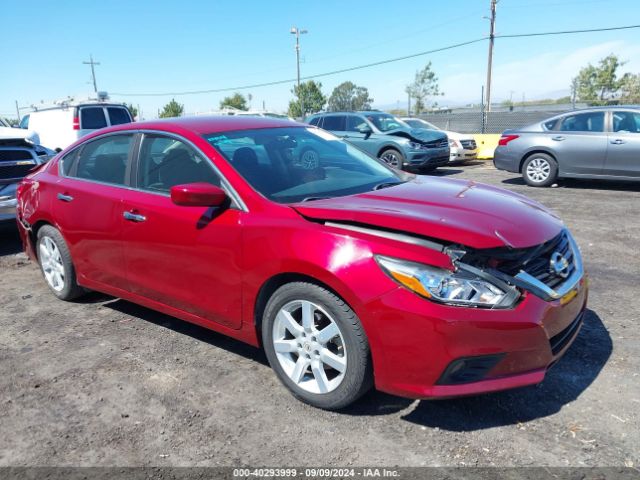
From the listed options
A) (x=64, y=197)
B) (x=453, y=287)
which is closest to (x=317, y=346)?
(x=453, y=287)

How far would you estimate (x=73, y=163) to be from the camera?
451cm

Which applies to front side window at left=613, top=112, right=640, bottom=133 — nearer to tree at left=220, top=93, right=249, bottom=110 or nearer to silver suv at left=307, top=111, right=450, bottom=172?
silver suv at left=307, top=111, right=450, bottom=172

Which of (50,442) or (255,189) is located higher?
(255,189)

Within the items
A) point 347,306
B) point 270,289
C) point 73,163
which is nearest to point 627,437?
point 347,306

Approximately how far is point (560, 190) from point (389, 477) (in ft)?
29.3

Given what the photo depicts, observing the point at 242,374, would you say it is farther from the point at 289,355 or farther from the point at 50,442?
the point at 50,442

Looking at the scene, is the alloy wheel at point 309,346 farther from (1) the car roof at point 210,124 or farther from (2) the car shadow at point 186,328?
(1) the car roof at point 210,124

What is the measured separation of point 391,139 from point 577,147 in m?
4.21

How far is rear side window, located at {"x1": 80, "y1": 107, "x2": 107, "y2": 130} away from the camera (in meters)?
13.5

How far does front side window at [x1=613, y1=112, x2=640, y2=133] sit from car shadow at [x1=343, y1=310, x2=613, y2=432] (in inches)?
296

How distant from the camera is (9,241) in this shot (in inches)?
286

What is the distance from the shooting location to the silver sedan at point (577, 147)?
9.31 m

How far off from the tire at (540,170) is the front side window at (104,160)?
8560 millimetres

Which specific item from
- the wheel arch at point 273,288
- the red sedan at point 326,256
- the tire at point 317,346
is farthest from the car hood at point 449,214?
the tire at point 317,346
